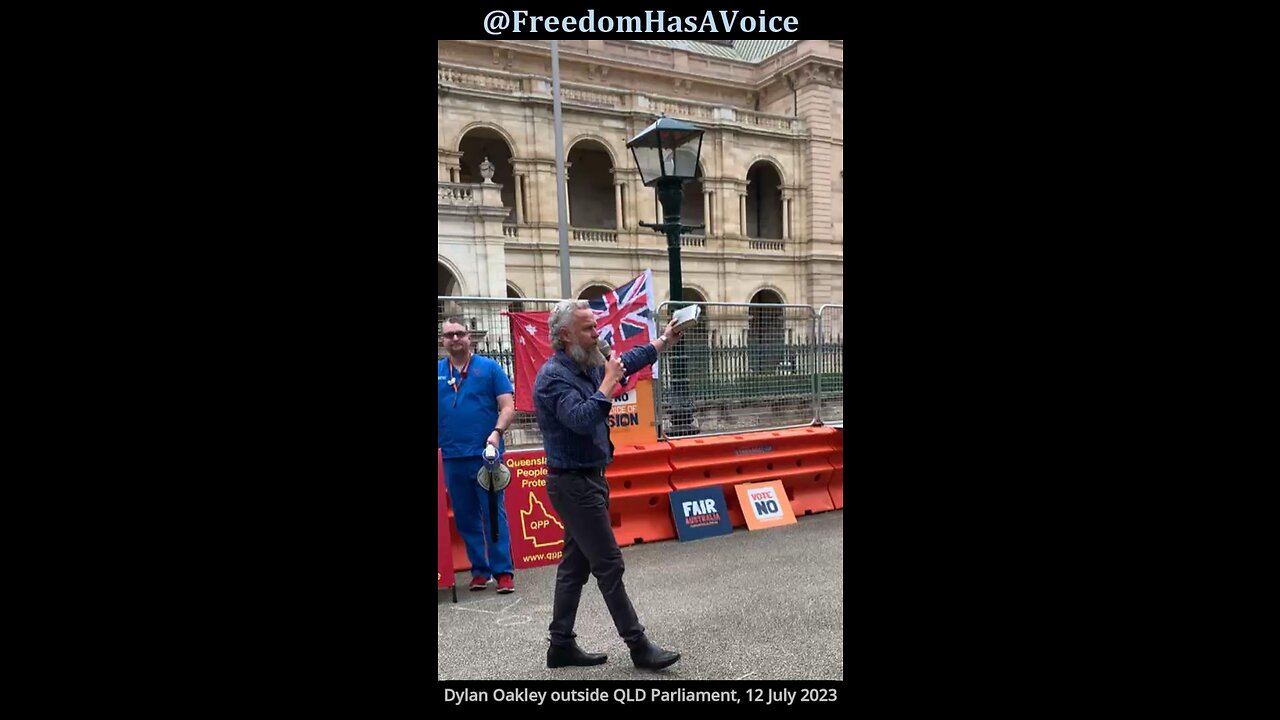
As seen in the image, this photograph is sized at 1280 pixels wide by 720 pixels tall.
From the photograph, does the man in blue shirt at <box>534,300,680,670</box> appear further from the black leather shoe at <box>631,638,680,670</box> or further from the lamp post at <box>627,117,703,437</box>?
the lamp post at <box>627,117,703,437</box>

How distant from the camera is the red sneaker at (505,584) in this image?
164 inches

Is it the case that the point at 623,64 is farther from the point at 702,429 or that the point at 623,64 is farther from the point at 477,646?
the point at 477,646

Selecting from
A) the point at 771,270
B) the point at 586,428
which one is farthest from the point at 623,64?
the point at 586,428

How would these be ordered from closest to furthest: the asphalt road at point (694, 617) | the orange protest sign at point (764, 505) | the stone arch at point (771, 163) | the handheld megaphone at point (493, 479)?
the asphalt road at point (694, 617)
the handheld megaphone at point (493, 479)
the orange protest sign at point (764, 505)
the stone arch at point (771, 163)

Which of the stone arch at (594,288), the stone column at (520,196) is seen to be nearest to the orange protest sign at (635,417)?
the stone column at (520,196)

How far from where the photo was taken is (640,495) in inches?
208

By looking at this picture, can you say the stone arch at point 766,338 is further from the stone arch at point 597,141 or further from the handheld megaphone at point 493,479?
the stone arch at point 597,141

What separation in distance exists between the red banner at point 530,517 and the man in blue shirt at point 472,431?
394mm

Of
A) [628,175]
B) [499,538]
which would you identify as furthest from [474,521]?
[628,175]

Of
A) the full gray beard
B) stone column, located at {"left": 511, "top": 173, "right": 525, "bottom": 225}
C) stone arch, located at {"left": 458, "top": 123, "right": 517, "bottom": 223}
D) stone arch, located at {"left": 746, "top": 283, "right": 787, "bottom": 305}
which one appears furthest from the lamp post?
stone arch, located at {"left": 746, "top": 283, "right": 787, "bottom": 305}

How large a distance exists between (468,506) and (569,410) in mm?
1879

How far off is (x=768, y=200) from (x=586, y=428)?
24372 mm

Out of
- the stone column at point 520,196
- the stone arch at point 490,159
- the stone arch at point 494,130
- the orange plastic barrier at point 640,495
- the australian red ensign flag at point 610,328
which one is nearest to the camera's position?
the orange plastic barrier at point 640,495

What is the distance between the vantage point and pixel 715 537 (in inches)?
210
